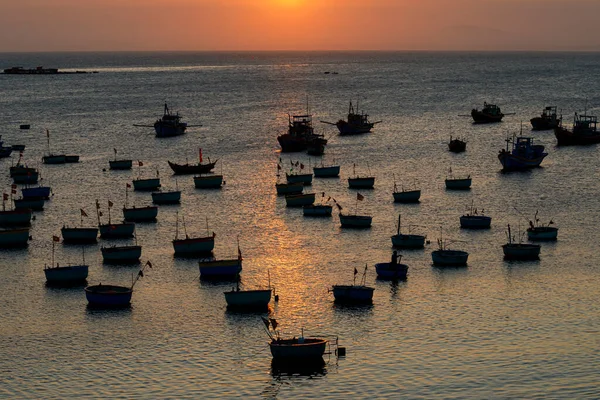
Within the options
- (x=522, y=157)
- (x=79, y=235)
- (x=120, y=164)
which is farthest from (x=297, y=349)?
(x=120, y=164)

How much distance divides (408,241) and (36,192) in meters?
51.6

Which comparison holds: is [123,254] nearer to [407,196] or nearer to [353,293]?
[353,293]

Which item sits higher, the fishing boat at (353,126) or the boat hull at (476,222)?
the fishing boat at (353,126)

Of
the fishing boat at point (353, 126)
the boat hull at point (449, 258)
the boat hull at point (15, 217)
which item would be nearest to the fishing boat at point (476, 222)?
the boat hull at point (449, 258)

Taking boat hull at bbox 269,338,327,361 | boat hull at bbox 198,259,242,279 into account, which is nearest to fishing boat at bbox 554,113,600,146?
boat hull at bbox 198,259,242,279

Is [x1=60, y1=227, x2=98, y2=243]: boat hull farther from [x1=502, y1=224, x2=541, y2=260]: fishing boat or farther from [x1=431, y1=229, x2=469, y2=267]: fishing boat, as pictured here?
[x1=502, y1=224, x2=541, y2=260]: fishing boat

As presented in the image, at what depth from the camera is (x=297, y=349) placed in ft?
194

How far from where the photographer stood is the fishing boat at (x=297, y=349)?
59.0m

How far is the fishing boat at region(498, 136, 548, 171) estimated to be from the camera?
132 meters

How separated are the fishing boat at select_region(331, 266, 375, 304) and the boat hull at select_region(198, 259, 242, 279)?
1075cm

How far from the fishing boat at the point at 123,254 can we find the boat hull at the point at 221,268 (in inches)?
346

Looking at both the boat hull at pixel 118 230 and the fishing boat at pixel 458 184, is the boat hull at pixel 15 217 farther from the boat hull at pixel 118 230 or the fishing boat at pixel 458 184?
the fishing boat at pixel 458 184

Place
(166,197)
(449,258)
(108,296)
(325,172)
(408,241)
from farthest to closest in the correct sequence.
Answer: (325,172) → (166,197) → (408,241) → (449,258) → (108,296)

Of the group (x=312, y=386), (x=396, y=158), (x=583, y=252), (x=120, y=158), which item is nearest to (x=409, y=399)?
(x=312, y=386)
